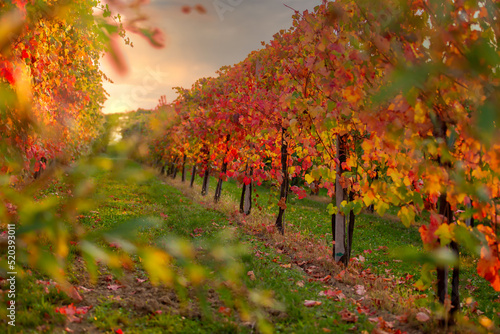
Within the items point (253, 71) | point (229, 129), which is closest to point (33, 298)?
point (229, 129)

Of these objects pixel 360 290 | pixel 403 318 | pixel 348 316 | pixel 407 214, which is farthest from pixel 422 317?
pixel 360 290

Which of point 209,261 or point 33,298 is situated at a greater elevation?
point 209,261

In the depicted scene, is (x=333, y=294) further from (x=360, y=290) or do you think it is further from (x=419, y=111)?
(x=419, y=111)

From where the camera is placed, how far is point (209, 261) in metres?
1.11

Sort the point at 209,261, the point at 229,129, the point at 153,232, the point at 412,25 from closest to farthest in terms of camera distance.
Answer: the point at 209,261, the point at 412,25, the point at 153,232, the point at 229,129

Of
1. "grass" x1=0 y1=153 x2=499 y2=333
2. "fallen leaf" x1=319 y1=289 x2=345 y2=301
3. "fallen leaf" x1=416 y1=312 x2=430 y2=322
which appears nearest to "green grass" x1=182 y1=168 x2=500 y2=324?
"grass" x1=0 y1=153 x2=499 y2=333

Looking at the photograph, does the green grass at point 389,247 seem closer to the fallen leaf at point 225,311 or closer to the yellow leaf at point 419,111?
the yellow leaf at point 419,111

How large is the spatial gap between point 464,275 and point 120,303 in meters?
10.1

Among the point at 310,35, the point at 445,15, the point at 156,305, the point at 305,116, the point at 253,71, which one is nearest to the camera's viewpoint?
the point at 445,15

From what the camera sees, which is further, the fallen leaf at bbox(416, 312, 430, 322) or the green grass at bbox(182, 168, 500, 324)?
the green grass at bbox(182, 168, 500, 324)

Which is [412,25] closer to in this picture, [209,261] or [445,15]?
[445,15]

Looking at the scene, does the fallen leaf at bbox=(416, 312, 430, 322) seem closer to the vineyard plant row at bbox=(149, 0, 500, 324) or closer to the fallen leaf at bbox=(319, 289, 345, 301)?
the vineyard plant row at bbox=(149, 0, 500, 324)

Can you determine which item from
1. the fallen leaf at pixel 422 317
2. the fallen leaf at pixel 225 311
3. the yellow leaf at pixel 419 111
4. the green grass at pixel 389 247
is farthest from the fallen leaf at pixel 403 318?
the yellow leaf at pixel 419 111

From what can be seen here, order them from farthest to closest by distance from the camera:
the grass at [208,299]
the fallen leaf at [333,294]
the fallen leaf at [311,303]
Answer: the fallen leaf at [333,294]
the fallen leaf at [311,303]
the grass at [208,299]
